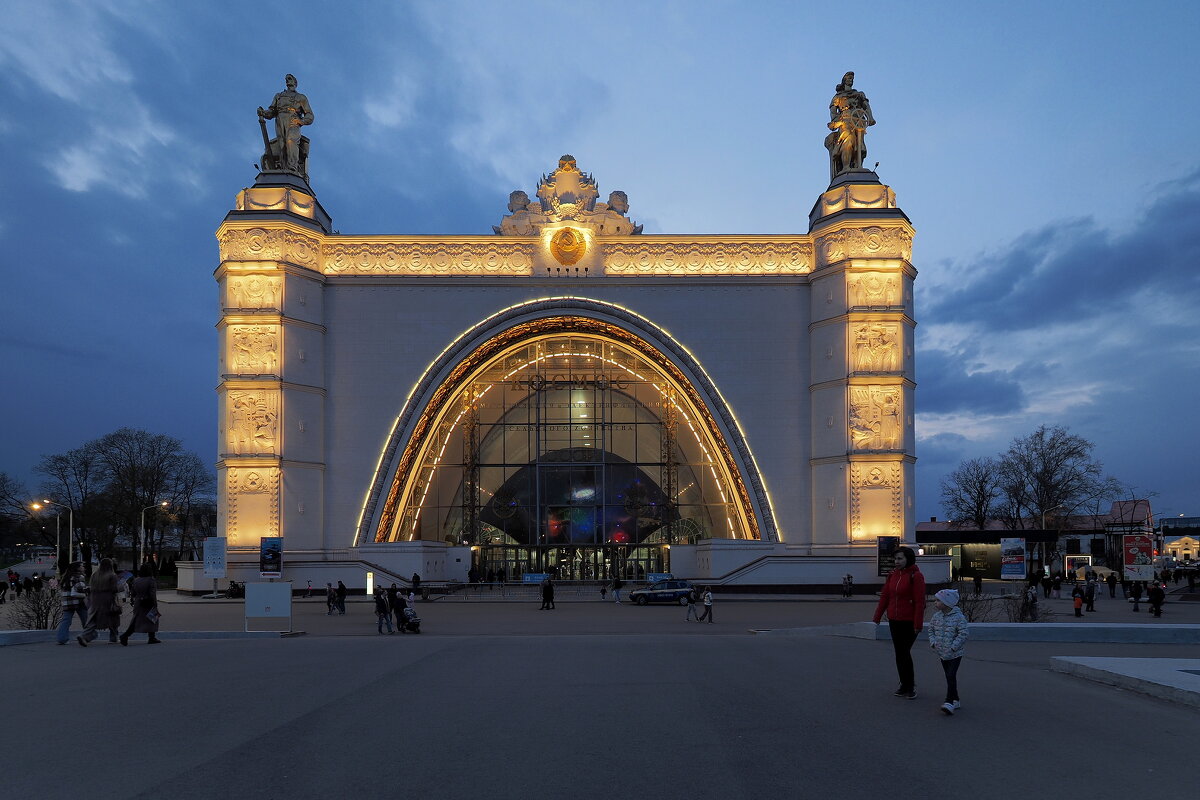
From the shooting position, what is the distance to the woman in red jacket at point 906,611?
9.81m

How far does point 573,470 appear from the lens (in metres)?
49.9

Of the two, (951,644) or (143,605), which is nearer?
(951,644)

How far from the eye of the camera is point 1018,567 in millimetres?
40438

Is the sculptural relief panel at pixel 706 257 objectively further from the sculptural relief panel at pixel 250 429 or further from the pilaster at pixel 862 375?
the sculptural relief panel at pixel 250 429

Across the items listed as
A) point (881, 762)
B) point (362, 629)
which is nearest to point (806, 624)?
point (362, 629)

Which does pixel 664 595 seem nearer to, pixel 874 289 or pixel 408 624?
pixel 408 624

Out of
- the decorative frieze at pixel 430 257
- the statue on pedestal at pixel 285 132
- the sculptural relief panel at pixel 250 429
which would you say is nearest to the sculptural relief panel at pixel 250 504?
the sculptural relief panel at pixel 250 429

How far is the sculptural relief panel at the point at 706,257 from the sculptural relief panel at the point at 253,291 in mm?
14296

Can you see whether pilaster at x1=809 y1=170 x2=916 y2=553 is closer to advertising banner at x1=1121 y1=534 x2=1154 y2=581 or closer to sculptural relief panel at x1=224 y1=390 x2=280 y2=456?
advertising banner at x1=1121 y1=534 x2=1154 y2=581

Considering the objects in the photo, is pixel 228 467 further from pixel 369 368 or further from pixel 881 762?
pixel 881 762

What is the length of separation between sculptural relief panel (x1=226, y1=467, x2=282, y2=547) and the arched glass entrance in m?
8.46

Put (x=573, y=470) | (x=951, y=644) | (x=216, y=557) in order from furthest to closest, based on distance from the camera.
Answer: (x=573, y=470), (x=216, y=557), (x=951, y=644)

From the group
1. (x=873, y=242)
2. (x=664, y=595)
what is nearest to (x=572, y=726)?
(x=664, y=595)

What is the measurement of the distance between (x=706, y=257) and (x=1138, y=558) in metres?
21.2
